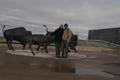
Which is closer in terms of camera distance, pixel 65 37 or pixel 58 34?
pixel 65 37

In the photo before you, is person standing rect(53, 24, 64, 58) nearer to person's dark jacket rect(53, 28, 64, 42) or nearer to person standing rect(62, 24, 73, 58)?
person's dark jacket rect(53, 28, 64, 42)

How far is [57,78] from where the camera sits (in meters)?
7.77

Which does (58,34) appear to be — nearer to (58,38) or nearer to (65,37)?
(58,38)

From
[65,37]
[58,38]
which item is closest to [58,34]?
[58,38]

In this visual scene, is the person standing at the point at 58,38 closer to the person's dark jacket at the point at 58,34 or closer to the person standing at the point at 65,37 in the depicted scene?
the person's dark jacket at the point at 58,34

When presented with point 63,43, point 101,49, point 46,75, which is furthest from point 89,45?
point 46,75

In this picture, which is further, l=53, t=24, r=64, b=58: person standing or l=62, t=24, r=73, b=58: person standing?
l=53, t=24, r=64, b=58: person standing

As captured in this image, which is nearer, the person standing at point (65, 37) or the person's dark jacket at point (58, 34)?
the person standing at point (65, 37)

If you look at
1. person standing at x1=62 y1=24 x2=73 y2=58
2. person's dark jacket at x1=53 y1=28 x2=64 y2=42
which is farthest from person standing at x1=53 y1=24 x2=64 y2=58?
person standing at x1=62 y1=24 x2=73 y2=58

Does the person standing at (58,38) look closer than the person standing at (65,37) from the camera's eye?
No

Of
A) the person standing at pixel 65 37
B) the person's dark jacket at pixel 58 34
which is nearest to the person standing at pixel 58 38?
the person's dark jacket at pixel 58 34

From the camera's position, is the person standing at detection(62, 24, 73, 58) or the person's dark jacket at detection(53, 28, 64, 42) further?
the person's dark jacket at detection(53, 28, 64, 42)

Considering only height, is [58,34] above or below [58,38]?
above

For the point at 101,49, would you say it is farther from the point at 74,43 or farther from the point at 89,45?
the point at 74,43
